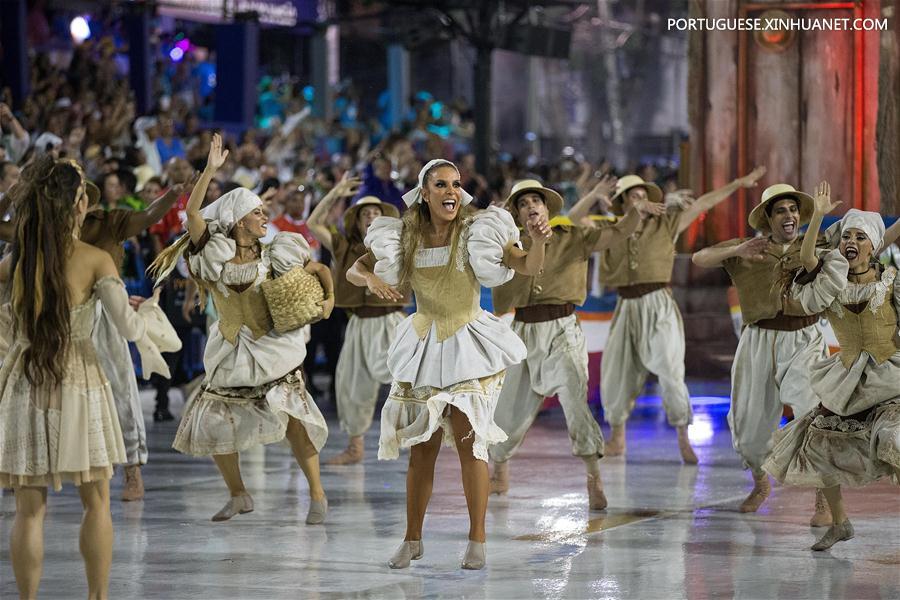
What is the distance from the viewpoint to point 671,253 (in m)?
9.72

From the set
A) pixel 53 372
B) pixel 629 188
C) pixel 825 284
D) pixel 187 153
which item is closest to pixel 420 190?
pixel 825 284

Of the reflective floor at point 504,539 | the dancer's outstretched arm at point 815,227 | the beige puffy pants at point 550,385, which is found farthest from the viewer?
the beige puffy pants at point 550,385

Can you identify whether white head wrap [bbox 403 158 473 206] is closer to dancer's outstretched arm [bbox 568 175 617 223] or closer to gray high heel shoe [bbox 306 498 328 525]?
dancer's outstretched arm [bbox 568 175 617 223]

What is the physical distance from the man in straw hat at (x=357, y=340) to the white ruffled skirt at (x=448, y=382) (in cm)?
290

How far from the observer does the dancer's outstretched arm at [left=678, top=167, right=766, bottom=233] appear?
899 cm

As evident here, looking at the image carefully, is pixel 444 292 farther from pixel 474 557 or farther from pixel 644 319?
pixel 644 319

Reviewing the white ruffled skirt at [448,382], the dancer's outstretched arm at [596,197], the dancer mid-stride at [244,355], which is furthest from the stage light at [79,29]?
the white ruffled skirt at [448,382]

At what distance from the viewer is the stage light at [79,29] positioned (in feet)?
68.3

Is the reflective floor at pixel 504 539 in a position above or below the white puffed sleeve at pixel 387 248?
below

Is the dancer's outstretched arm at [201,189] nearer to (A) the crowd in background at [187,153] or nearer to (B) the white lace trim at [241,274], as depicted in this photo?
(B) the white lace trim at [241,274]

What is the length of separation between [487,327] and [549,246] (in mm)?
1688

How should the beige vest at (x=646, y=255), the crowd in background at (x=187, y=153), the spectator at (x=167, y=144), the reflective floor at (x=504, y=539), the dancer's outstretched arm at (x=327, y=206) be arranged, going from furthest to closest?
the spectator at (x=167, y=144)
the crowd in background at (x=187, y=153)
the beige vest at (x=646, y=255)
the dancer's outstretched arm at (x=327, y=206)
the reflective floor at (x=504, y=539)

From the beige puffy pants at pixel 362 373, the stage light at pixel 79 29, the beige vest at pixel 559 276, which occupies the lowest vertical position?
the beige puffy pants at pixel 362 373

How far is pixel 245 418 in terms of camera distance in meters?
7.70
